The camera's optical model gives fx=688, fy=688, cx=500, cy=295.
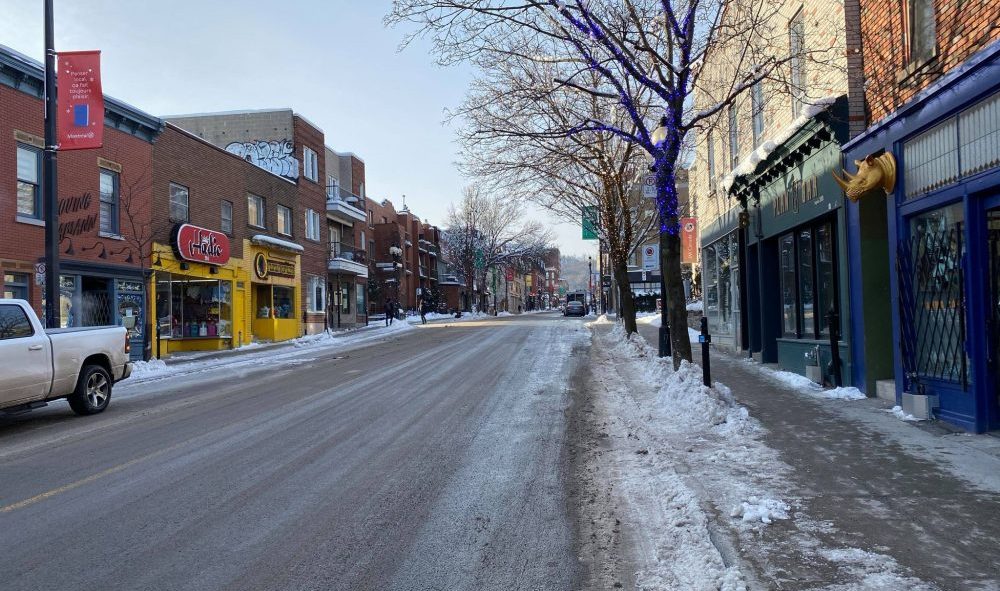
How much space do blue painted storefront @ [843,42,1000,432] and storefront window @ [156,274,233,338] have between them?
2105 cm

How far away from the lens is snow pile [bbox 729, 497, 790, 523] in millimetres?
4777

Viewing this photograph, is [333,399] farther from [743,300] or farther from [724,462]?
[743,300]

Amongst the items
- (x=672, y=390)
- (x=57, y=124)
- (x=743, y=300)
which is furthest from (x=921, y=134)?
(x=57, y=124)

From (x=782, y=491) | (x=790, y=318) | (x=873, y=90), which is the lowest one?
(x=782, y=491)

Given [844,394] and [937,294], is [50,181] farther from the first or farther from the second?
[937,294]

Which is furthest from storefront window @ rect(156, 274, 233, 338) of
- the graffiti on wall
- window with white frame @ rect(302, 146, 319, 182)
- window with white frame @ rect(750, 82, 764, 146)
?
window with white frame @ rect(750, 82, 764, 146)

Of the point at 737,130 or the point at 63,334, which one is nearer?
the point at 63,334

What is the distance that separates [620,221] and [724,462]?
18302mm

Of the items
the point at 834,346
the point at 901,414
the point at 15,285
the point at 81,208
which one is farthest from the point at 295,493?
the point at 81,208

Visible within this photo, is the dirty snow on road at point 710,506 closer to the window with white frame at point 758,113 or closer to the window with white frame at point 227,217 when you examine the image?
the window with white frame at point 758,113

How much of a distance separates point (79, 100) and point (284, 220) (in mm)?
17037

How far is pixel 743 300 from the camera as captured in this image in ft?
53.9

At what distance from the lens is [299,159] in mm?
33094

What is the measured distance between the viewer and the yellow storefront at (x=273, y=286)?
28203 millimetres
